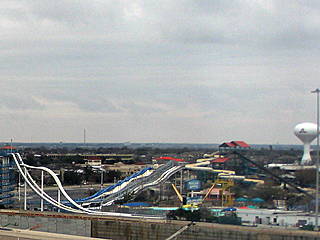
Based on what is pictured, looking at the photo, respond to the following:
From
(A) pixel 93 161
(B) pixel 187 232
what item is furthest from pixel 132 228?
(A) pixel 93 161

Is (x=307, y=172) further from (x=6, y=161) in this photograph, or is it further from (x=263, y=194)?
(x=6, y=161)

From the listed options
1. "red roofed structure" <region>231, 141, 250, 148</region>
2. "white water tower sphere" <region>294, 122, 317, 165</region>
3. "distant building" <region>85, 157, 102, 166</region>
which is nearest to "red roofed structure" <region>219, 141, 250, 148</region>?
"red roofed structure" <region>231, 141, 250, 148</region>

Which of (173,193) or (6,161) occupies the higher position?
(6,161)

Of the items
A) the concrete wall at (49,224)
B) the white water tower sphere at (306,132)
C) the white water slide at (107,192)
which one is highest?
the white water tower sphere at (306,132)

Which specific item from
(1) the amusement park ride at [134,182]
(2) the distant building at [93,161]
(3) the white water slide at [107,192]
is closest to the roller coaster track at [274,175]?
(1) the amusement park ride at [134,182]

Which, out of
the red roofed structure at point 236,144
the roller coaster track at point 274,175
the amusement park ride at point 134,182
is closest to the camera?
the roller coaster track at point 274,175

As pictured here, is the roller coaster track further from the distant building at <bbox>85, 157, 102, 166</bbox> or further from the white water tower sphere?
the distant building at <bbox>85, 157, 102, 166</bbox>

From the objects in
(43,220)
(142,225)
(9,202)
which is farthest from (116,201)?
(142,225)

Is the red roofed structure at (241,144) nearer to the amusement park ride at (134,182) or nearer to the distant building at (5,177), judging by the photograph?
the amusement park ride at (134,182)
